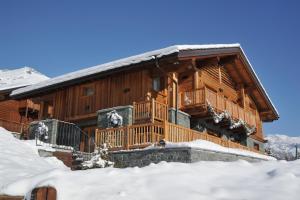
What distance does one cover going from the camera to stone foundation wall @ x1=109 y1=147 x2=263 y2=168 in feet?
39.4

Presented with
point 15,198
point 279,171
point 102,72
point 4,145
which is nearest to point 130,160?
point 4,145

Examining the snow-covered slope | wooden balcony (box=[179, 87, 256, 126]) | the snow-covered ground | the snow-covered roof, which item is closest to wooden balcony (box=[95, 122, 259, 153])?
wooden balcony (box=[179, 87, 256, 126])

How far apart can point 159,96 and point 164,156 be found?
6097 millimetres

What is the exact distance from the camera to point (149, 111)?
620 inches

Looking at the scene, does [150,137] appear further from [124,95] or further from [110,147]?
[124,95]

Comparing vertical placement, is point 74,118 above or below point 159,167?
above

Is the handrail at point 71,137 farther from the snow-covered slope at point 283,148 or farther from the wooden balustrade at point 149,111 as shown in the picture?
the snow-covered slope at point 283,148

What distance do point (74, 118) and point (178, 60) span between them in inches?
284

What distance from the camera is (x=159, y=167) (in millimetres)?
7977

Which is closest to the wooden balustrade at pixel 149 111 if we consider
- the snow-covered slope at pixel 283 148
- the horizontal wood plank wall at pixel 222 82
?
the horizontal wood plank wall at pixel 222 82

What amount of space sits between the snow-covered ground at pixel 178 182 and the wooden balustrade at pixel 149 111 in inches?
298

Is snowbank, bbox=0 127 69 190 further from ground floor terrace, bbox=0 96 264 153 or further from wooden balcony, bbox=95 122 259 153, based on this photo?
ground floor terrace, bbox=0 96 264 153

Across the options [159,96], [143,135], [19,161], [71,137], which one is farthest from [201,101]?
[19,161]

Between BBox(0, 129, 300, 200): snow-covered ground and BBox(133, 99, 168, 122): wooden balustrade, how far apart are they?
A: 24.9 ft
